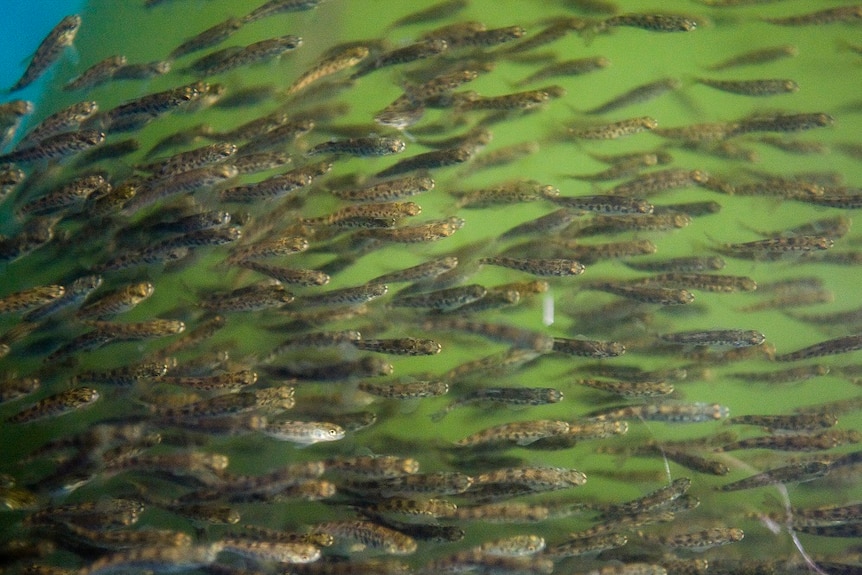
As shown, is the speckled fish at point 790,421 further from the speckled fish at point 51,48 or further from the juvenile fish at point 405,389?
the speckled fish at point 51,48

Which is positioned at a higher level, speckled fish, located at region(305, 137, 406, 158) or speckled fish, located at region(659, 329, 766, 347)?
speckled fish, located at region(305, 137, 406, 158)

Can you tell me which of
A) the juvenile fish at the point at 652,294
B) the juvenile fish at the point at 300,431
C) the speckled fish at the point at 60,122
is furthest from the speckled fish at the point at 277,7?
the juvenile fish at the point at 652,294

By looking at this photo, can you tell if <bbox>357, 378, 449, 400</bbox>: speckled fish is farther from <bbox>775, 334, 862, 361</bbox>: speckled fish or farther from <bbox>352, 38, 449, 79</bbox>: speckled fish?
<bbox>775, 334, 862, 361</bbox>: speckled fish

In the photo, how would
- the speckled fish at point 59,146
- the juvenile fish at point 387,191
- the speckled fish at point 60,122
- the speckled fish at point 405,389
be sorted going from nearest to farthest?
the speckled fish at point 59,146 < the speckled fish at point 60,122 < the speckled fish at point 405,389 < the juvenile fish at point 387,191

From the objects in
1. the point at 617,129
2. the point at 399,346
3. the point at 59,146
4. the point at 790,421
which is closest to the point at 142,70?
the point at 59,146

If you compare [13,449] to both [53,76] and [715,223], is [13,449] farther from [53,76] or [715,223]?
[715,223]

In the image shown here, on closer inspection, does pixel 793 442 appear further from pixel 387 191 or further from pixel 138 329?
pixel 138 329

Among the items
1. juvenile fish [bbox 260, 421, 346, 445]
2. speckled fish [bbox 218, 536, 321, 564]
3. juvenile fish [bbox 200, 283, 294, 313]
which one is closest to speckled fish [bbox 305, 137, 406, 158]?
juvenile fish [bbox 200, 283, 294, 313]
